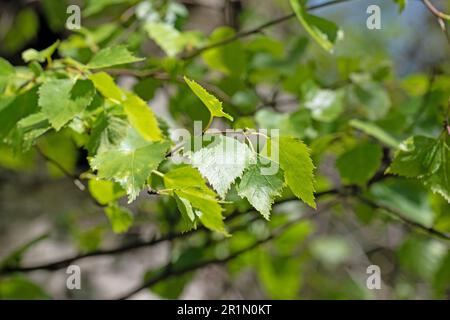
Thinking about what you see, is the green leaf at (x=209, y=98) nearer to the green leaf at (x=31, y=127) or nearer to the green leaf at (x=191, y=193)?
the green leaf at (x=191, y=193)

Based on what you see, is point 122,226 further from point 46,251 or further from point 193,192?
point 46,251

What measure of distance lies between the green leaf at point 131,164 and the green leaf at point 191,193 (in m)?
0.03

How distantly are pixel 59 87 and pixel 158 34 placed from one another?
0.34 metres

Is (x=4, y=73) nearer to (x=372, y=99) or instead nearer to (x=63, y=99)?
(x=63, y=99)

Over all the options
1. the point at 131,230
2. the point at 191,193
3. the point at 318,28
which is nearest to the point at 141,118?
the point at 191,193

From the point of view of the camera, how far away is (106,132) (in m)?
0.68

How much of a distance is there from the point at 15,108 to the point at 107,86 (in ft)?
0.41

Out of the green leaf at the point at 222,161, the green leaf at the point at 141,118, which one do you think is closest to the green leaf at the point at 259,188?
the green leaf at the point at 222,161

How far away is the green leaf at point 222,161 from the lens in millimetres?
547

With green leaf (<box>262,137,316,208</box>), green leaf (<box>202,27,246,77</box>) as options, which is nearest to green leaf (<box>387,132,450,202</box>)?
green leaf (<box>262,137,316,208</box>)

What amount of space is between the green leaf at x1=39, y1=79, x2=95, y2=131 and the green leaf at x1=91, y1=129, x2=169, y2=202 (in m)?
0.05

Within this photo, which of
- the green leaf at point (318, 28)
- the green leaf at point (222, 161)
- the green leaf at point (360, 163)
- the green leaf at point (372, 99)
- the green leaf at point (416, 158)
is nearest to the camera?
the green leaf at point (222, 161)

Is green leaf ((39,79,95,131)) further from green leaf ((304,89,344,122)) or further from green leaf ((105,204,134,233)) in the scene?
green leaf ((304,89,344,122))

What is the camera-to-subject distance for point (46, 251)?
1.56 m
